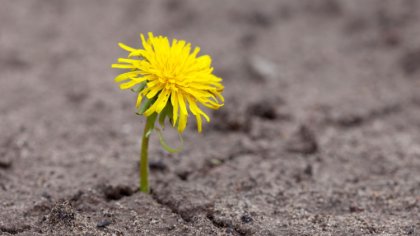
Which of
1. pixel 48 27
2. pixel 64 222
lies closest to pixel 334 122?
pixel 64 222

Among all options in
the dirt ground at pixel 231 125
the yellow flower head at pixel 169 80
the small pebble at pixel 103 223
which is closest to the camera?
the yellow flower head at pixel 169 80

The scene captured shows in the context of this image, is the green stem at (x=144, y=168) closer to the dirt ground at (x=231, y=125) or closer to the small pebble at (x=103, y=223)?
the dirt ground at (x=231, y=125)

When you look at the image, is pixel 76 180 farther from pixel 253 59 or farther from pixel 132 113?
pixel 253 59

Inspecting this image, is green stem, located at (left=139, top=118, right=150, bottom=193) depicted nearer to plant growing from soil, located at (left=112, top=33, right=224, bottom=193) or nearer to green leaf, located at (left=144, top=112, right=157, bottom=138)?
green leaf, located at (left=144, top=112, right=157, bottom=138)

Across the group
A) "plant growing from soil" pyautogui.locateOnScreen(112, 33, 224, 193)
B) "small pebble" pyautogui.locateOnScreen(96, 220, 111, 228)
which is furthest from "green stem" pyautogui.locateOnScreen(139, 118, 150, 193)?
"small pebble" pyautogui.locateOnScreen(96, 220, 111, 228)

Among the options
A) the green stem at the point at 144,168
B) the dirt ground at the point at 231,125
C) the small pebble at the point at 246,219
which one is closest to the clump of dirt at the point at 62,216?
the dirt ground at the point at 231,125

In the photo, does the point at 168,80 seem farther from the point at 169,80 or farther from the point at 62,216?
the point at 62,216

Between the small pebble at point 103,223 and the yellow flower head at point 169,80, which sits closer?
the yellow flower head at point 169,80

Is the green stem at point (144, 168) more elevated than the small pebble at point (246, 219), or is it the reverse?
the green stem at point (144, 168)
